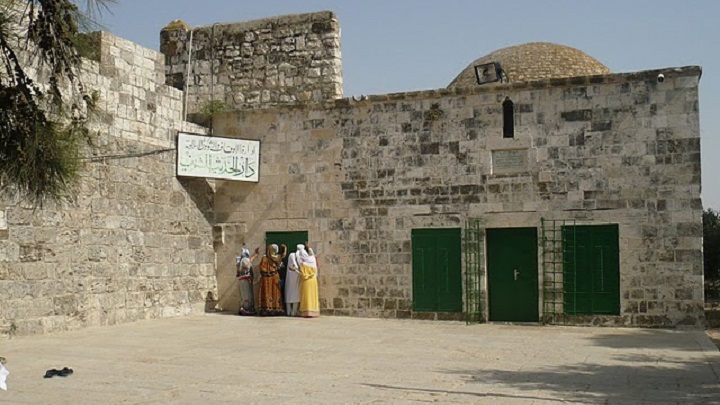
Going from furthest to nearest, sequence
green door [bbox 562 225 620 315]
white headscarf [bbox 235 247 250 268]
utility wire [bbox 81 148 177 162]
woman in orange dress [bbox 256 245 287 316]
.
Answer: white headscarf [bbox 235 247 250 268]
woman in orange dress [bbox 256 245 287 316]
green door [bbox 562 225 620 315]
utility wire [bbox 81 148 177 162]

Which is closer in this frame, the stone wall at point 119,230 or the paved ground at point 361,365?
the paved ground at point 361,365

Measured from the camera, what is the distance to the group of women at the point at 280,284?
1345 centimetres

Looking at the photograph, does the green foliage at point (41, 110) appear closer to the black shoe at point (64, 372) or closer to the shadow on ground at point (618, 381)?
the black shoe at point (64, 372)

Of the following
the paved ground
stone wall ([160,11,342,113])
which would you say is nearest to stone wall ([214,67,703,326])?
stone wall ([160,11,342,113])

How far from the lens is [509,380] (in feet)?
23.4

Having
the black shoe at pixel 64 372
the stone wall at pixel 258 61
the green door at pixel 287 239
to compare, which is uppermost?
the stone wall at pixel 258 61

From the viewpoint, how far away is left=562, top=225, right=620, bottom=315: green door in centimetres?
1188

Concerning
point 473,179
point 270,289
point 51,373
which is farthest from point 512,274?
point 51,373

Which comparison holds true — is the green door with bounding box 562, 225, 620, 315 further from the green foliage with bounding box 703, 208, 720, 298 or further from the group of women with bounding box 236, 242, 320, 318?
the green foliage with bounding box 703, 208, 720, 298

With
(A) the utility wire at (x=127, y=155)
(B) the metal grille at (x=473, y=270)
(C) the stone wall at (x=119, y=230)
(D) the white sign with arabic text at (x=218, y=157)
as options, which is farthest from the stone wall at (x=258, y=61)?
(B) the metal grille at (x=473, y=270)

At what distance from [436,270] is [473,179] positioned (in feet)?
5.42

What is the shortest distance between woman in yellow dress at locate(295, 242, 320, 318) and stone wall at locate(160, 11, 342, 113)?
119 inches

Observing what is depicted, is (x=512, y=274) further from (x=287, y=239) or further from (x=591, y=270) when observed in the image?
(x=287, y=239)

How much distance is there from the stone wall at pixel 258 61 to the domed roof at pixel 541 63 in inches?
114
